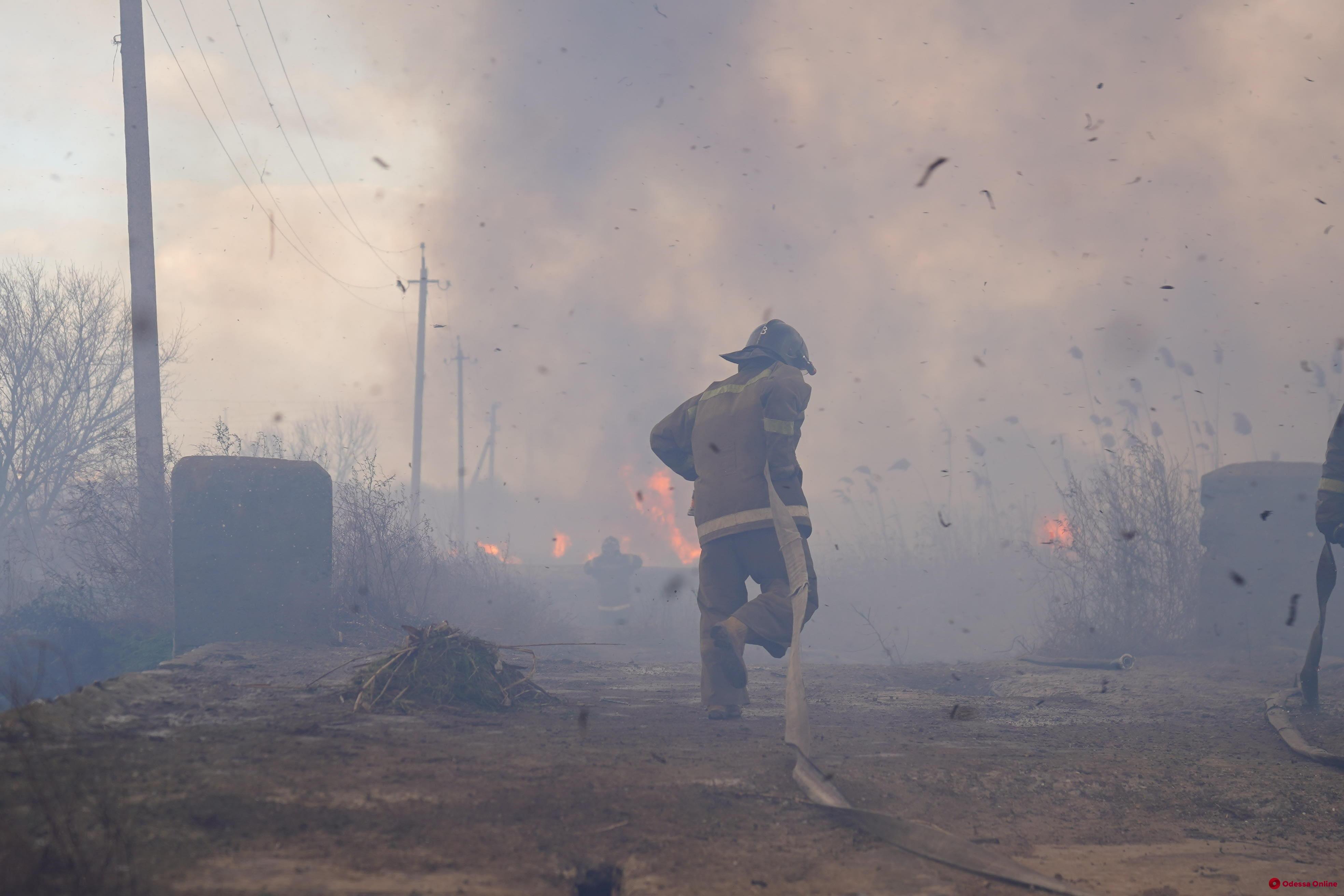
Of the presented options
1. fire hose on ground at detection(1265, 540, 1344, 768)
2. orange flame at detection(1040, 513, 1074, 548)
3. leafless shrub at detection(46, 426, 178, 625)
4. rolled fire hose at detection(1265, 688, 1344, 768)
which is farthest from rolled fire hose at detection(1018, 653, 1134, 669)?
leafless shrub at detection(46, 426, 178, 625)

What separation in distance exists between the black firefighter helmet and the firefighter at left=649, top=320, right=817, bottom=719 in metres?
0.16

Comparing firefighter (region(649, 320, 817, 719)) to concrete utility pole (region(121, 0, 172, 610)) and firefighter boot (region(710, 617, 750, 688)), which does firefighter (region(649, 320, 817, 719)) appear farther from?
concrete utility pole (region(121, 0, 172, 610))

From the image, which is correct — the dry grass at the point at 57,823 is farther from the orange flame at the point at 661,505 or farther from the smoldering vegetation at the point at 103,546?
the orange flame at the point at 661,505

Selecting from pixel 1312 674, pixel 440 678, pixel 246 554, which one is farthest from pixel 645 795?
pixel 246 554

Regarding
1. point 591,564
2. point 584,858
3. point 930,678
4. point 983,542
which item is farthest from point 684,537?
point 584,858

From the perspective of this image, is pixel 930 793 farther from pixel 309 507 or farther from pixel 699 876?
pixel 309 507

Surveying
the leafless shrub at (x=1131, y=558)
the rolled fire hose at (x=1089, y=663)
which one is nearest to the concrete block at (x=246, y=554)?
the rolled fire hose at (x=1089, y=663)

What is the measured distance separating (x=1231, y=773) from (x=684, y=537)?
25.2 metres

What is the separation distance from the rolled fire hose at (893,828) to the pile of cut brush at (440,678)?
1503 mm

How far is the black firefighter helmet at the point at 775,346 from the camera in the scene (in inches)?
226

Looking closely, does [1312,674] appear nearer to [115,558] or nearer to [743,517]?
[743,517]

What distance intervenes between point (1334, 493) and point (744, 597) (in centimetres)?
357

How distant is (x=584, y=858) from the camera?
2307mm

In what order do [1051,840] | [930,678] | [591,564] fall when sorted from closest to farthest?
[1051,840] < [930,678] < [591,564]
